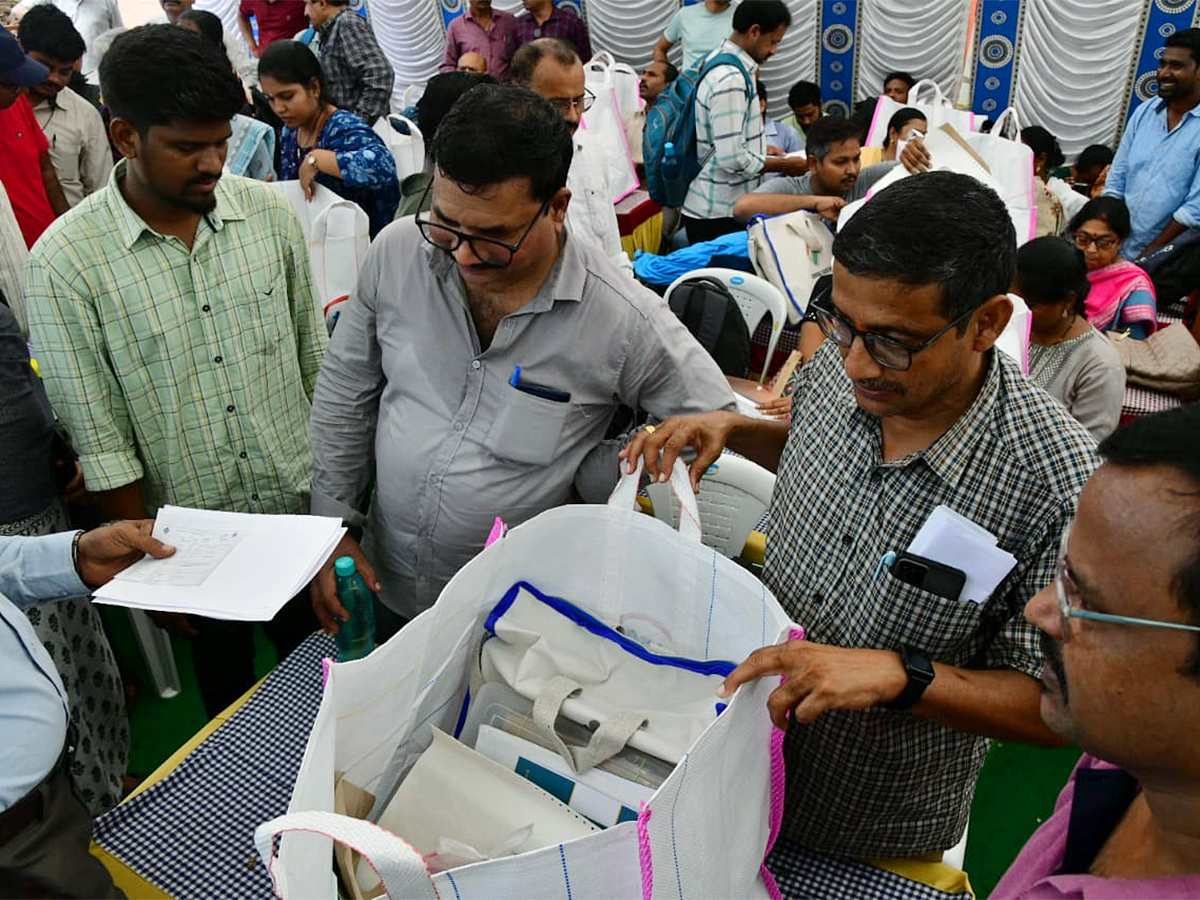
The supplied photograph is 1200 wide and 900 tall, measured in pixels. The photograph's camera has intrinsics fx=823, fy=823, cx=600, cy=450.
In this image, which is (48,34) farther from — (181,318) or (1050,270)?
(1050,270)

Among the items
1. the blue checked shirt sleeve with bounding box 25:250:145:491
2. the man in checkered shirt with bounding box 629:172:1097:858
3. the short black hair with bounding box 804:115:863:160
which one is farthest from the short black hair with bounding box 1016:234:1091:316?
the blue checked shirt sleeve with bounding box 25:250:145:491

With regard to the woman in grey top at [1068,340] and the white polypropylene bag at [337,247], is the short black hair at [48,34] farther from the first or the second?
the woman in grey top at [1068,340]

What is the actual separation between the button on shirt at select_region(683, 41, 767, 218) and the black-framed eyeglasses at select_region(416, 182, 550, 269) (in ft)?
9.92

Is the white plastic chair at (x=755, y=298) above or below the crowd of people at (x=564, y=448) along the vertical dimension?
below

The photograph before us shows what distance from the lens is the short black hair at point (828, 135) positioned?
154 inches

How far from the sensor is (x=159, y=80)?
5.49 feet

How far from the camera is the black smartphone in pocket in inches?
43.5

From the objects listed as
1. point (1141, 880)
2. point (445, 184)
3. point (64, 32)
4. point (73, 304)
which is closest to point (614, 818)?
point (1141, 880)

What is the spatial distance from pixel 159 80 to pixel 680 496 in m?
1.38

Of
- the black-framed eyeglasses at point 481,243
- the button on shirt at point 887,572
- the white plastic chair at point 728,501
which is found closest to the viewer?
the button on shirt at point 887,572

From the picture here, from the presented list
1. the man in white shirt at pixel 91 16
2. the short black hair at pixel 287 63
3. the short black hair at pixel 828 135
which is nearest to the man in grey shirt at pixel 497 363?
the short black hair at pixel 287 63

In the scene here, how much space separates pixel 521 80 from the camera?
10.4ft

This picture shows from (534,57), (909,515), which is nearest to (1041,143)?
(534,57)

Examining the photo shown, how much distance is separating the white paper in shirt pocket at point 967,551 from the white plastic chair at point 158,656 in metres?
2.33
